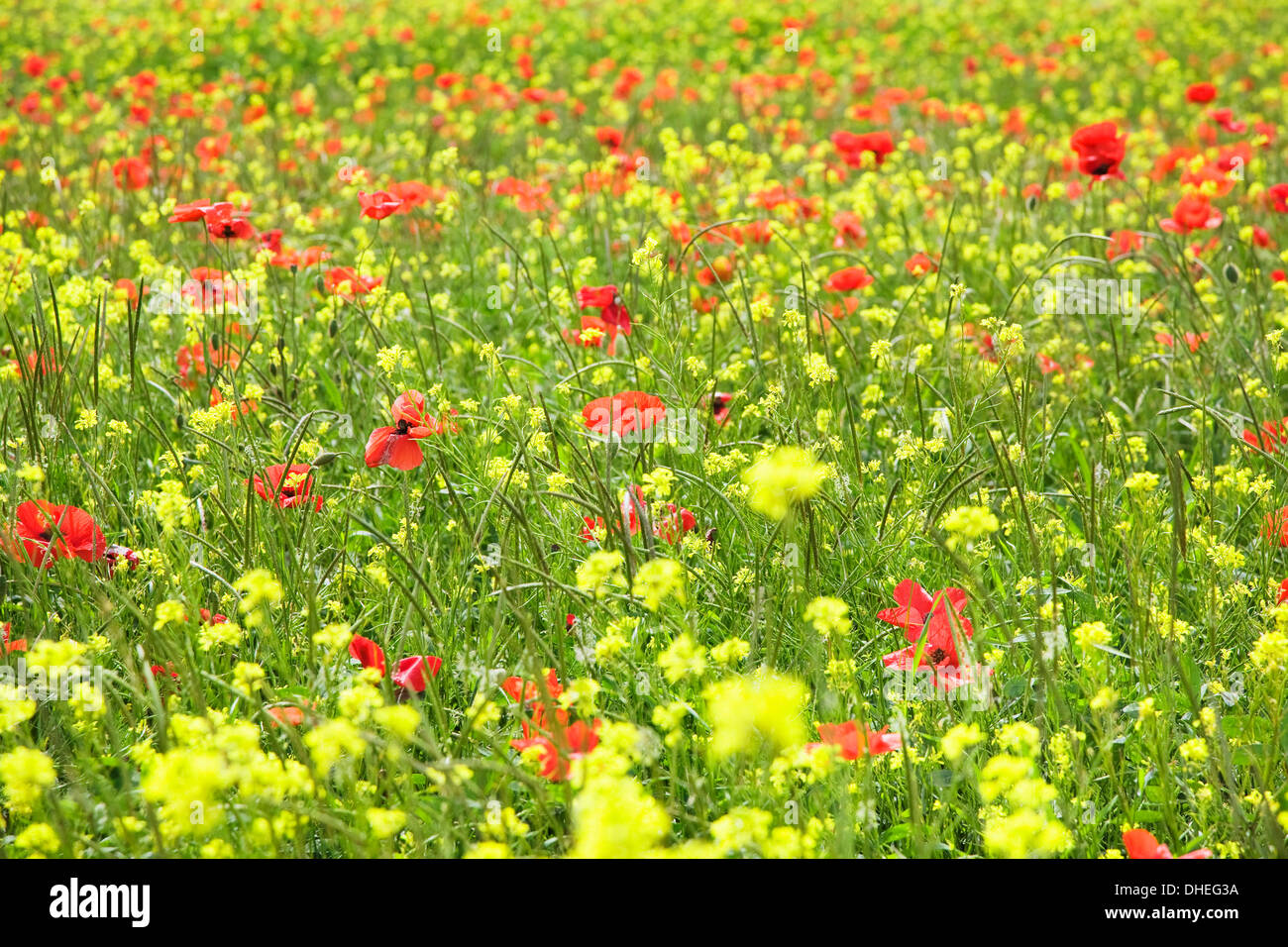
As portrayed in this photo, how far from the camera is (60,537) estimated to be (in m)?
1.92

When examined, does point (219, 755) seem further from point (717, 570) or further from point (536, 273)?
point (536, 273)

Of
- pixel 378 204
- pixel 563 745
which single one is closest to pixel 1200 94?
pixel 378 204

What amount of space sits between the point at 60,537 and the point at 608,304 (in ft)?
4.16

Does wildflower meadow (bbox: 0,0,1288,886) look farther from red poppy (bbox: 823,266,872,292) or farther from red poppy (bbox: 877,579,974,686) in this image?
red poppy (bbox: 823,266,872,292)

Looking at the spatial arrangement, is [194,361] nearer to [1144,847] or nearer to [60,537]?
[60,537]

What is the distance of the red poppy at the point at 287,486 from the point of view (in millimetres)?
1985

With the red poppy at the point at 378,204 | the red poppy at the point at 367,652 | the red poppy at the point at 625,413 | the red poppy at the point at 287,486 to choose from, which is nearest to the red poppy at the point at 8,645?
the red poppy at the point at 287,486

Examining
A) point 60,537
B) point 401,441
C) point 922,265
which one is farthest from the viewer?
point 922,265

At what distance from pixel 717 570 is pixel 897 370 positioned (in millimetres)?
1064

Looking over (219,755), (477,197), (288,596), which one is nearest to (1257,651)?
(219,755)

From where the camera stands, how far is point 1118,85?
7320 millimetres

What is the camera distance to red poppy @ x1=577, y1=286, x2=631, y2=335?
2666 millimetres

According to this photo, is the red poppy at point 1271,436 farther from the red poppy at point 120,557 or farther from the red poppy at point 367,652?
the red poppy at point 120,557

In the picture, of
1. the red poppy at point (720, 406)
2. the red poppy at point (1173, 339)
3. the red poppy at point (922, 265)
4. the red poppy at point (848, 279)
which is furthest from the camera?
the red poppy at point (922, 265)
